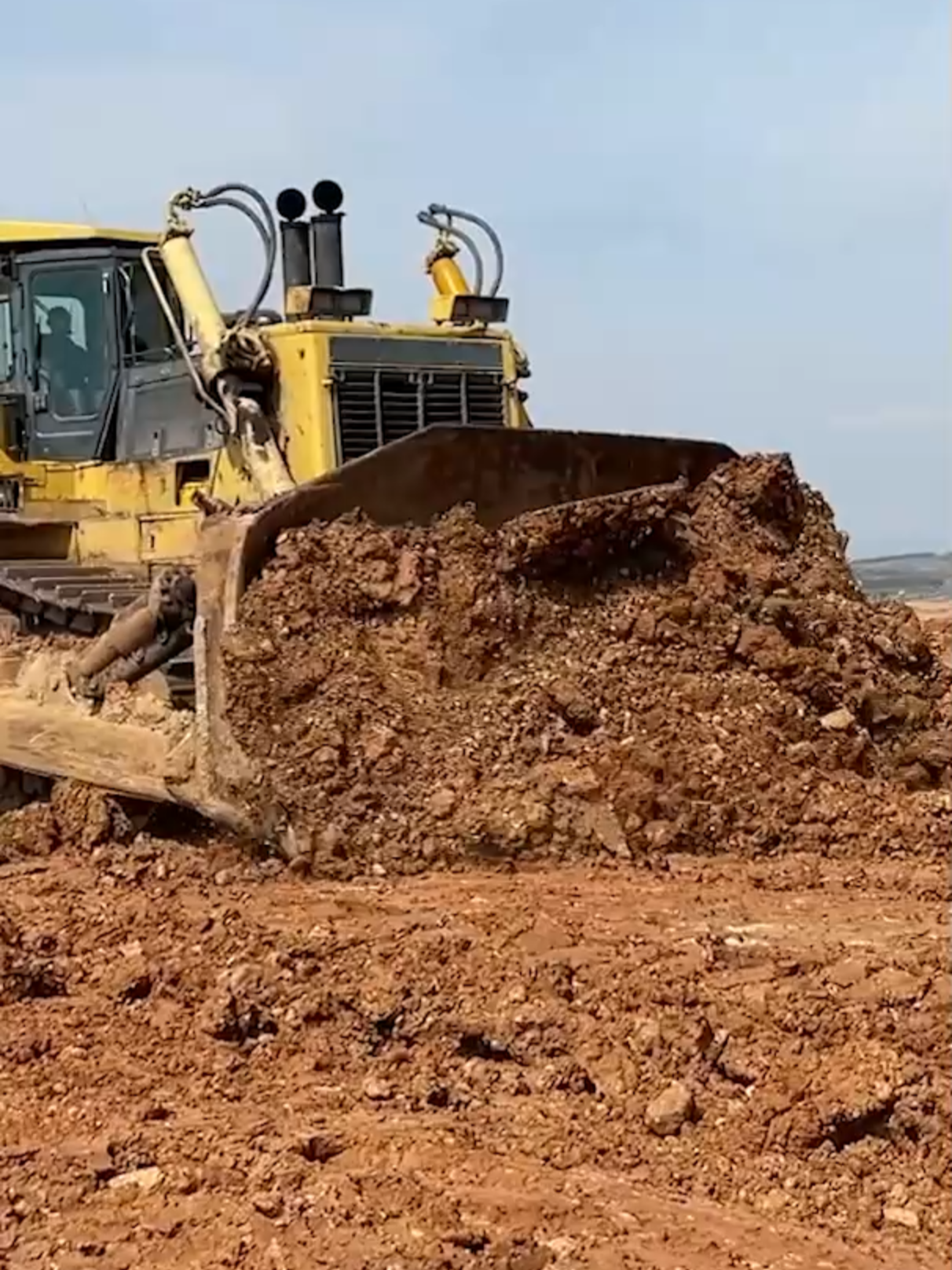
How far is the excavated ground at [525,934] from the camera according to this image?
347cm

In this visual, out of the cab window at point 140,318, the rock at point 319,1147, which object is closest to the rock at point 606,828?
the rock at point 319,1147

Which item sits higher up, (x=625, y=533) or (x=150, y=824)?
(x=625, y=533)

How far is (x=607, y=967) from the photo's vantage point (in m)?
4.52

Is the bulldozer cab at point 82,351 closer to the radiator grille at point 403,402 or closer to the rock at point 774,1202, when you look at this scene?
the radiator grille at point 403,402

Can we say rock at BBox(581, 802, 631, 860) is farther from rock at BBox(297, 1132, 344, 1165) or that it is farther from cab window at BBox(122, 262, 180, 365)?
cab window at BBox(122, 262, 180, 365)

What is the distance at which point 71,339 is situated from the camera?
352 inches

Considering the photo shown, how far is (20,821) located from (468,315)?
325 centimetres

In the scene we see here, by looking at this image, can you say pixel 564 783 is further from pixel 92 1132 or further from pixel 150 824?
pixel 92 1132

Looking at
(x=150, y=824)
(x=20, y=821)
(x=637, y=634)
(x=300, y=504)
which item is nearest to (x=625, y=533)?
(x=637, y=634)

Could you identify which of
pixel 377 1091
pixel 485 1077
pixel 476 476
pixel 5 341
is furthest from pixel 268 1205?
pixel 5 341

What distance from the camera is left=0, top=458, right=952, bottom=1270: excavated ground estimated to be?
347cm

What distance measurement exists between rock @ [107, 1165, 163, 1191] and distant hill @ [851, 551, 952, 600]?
1779 cm

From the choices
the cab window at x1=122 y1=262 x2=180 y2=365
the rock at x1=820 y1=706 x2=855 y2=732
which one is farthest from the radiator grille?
the rock at x1=820 y1=706 x2=855 y2=732

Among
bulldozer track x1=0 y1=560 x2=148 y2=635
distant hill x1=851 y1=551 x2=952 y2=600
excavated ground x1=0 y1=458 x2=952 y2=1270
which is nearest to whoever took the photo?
excavated ground x1=0 y1=458 x2=952 y2=1270
